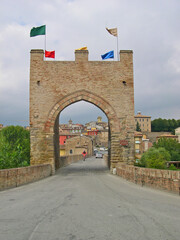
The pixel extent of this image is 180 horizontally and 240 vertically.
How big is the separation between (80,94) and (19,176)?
7871 millimetres

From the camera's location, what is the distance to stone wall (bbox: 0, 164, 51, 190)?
8.61 m

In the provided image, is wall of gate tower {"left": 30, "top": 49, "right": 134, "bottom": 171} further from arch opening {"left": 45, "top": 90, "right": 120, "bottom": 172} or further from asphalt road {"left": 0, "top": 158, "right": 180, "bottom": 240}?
asphalt road {"left": 0, "top": 158, "right": 180, "bottom": 240}

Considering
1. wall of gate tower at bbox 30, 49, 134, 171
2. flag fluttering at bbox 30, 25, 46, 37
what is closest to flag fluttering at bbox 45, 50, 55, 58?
wall of gate tower at bbox 30, 49, 134, 171

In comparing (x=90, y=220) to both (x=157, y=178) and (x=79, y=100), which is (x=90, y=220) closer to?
(x=157, y=178)

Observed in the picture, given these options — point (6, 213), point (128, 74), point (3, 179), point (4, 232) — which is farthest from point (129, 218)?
point (128, 74)

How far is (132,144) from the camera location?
1616cm

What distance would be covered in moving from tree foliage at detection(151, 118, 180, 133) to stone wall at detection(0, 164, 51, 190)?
9958cm

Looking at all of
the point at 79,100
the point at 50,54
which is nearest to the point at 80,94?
the point at 79,100

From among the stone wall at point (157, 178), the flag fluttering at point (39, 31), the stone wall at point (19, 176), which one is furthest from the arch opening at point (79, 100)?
the stone wall at point (157, 178)

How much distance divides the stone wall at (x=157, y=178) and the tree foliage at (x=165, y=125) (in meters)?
100

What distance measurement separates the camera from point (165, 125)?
10881 cm

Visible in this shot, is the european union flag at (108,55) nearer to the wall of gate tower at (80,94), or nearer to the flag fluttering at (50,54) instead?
the wall of gate tower at (80,94)

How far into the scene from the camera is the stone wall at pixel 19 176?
8.61 metres

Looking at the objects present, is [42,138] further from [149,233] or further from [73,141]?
[73,141]
